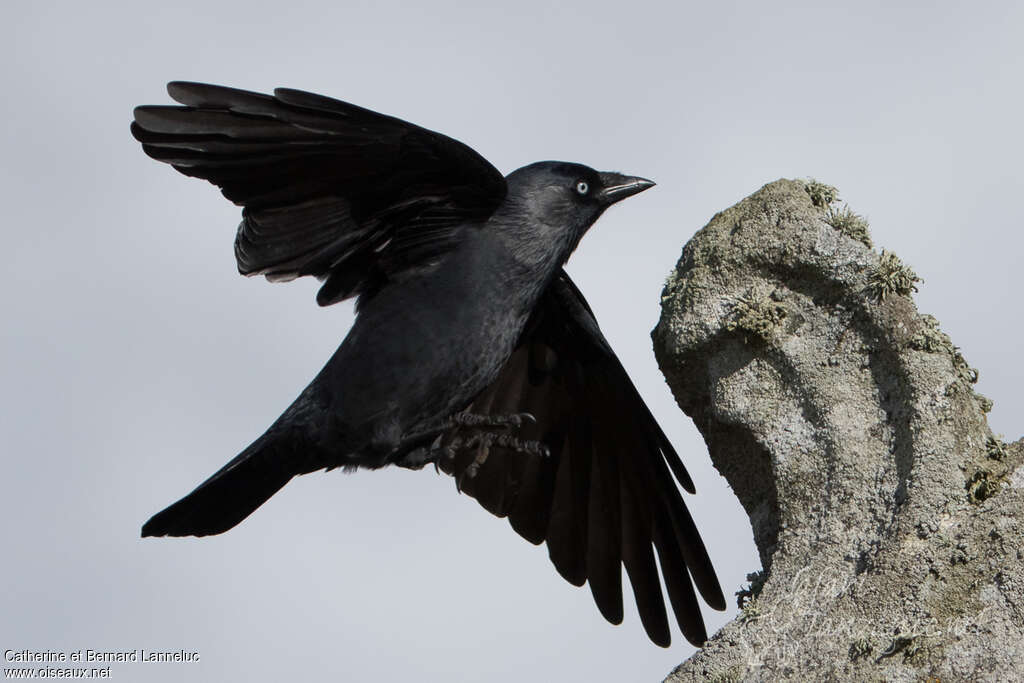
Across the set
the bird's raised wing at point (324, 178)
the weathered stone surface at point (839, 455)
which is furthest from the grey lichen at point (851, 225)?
the bird's raised wing at point (324, 178)

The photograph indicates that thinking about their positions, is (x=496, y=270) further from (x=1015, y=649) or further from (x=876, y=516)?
(x=1015, y=649)

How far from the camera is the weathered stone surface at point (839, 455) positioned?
18.2 feet

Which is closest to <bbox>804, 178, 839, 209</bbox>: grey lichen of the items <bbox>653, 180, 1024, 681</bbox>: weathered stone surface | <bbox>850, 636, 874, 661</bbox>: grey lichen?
<bbox>653, 180, 1024, 681</bbox>: weathered stone surface

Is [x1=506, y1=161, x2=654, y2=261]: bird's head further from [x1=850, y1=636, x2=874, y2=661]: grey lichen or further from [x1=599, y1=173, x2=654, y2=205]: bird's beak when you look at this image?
[x1=850, y1=636, x2=874, y2=661]: grey lichen

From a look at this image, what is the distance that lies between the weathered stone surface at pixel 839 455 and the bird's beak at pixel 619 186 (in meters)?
0.84

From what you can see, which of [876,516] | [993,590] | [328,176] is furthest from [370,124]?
[993,590]

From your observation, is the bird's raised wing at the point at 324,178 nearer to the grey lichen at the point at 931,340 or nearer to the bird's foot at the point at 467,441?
the bird's foot at the point at 467,441

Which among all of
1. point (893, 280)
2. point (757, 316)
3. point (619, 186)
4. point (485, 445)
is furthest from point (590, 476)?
point (893, 280)

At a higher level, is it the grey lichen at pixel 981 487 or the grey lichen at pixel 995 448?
the grey lichen at pixel 995 448

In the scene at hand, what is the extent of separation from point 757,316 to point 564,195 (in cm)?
143

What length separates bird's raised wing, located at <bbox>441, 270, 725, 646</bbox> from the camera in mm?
8031

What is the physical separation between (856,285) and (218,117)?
304 cm

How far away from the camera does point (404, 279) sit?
7.04m

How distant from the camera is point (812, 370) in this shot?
6457 millimetres
